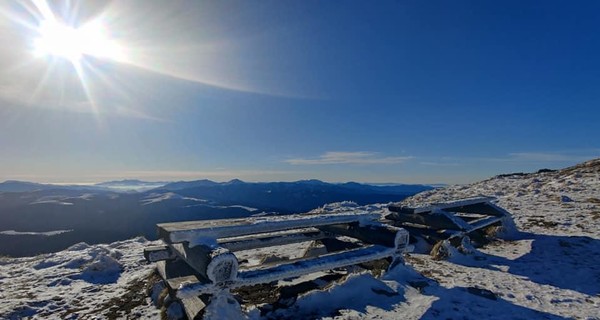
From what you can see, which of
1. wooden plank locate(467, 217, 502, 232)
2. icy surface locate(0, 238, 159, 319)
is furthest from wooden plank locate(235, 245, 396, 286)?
wooden plank locate(467, 217, 502, 232)

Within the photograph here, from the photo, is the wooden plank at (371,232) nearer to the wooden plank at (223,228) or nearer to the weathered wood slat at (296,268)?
the weathered wood slat at (296,268)

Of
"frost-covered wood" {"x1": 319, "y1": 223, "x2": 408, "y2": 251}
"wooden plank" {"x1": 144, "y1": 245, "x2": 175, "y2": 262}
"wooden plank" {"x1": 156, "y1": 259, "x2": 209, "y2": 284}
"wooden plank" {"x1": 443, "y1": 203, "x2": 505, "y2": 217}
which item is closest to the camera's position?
"wooden plank" {"x1": 156, "y1": 259, "x2": 209, "y2": 284}

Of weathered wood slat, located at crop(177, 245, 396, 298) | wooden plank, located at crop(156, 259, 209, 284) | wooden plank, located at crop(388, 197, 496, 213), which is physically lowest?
wooden plank, located at crop(156, 259, 209, 284)

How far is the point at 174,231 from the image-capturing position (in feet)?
15.8

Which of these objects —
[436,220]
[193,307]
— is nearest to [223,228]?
[193,307]

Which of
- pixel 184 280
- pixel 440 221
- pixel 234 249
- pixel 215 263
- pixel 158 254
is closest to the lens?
pixel 215 263

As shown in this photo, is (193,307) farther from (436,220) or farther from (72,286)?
Answer: (436,220)

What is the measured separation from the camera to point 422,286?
6148 mm

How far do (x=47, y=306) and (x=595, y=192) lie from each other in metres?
21.8

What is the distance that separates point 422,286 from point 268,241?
11.7 ft

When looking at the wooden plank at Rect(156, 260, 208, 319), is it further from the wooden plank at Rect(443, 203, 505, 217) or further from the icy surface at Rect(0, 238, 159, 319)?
the wooden plank at Rect(443, 203, 505, 217)

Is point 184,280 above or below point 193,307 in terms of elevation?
above

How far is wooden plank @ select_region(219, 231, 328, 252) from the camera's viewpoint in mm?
7266

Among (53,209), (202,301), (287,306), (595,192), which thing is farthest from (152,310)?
(53,209)
